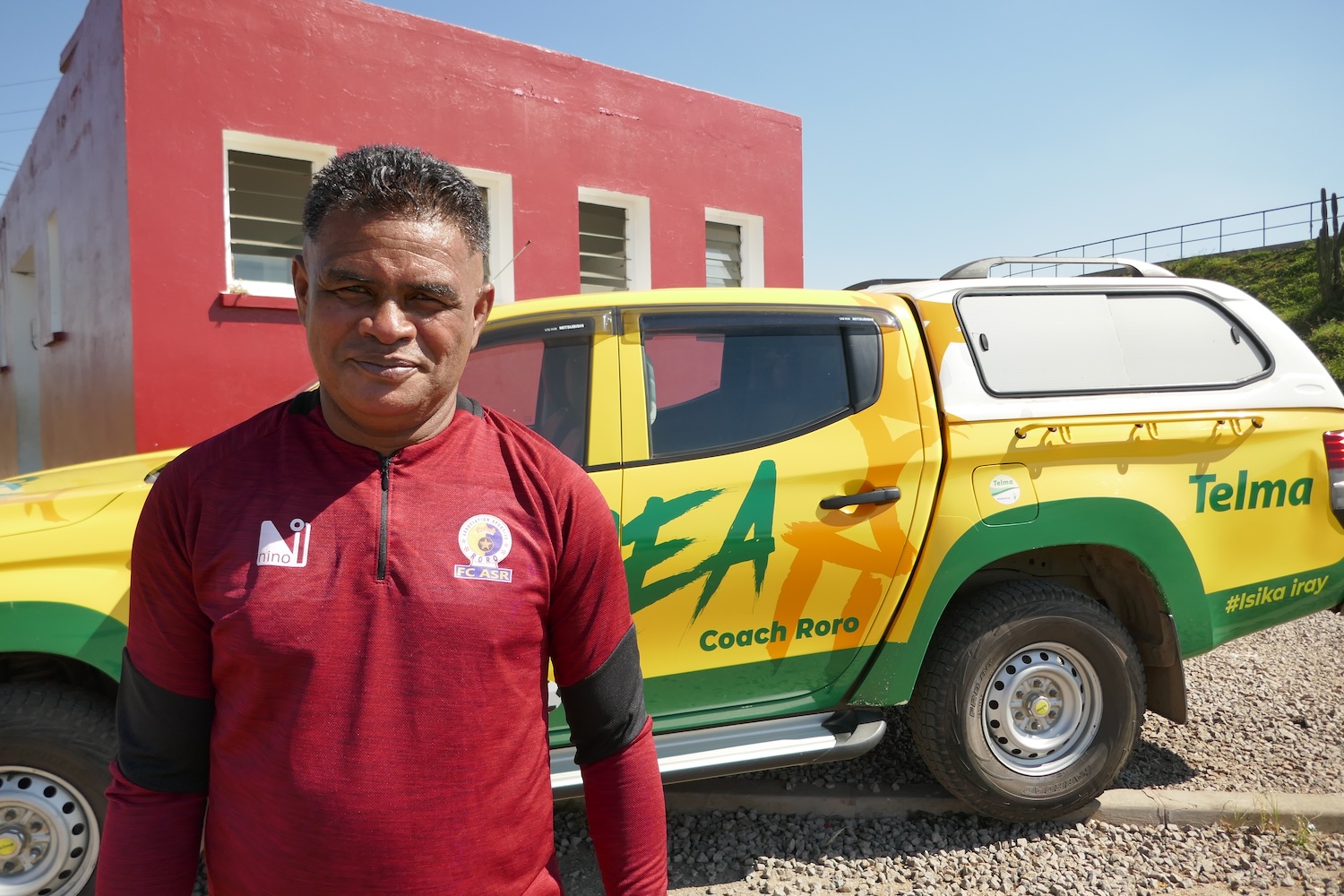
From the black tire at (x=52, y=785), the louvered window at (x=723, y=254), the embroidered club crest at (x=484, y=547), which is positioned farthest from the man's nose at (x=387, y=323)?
the louvered window at (x=723, y=254)

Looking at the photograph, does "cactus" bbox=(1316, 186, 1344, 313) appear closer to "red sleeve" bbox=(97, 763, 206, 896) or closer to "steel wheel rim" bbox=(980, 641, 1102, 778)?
"steel wheel rim" bbox=(980, 641, 1102, 778)

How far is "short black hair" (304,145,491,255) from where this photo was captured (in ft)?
4.34

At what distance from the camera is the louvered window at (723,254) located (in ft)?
30.2

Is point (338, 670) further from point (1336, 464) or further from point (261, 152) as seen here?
point (261, 152)

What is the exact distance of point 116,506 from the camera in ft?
8.71

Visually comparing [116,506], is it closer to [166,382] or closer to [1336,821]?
[166,382]

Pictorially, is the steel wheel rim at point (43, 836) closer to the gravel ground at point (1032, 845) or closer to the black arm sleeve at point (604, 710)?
the gravel ground at point (1032, 845)

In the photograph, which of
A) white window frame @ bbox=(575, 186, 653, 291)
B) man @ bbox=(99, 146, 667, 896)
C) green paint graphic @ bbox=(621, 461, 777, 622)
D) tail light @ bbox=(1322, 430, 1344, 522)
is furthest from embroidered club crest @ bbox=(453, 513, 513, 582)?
white window frame @ bbox=(575, 186, 653, 291)

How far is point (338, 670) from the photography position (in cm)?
122

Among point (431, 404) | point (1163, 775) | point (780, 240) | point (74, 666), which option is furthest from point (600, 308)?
point (780, 240)

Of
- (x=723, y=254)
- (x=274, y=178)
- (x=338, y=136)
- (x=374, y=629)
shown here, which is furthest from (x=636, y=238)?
(x=374, y=629)

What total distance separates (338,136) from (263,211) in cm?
81

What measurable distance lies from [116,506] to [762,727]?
7.12 feet

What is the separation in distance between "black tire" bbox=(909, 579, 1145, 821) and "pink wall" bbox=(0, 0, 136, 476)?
18.0 feet
